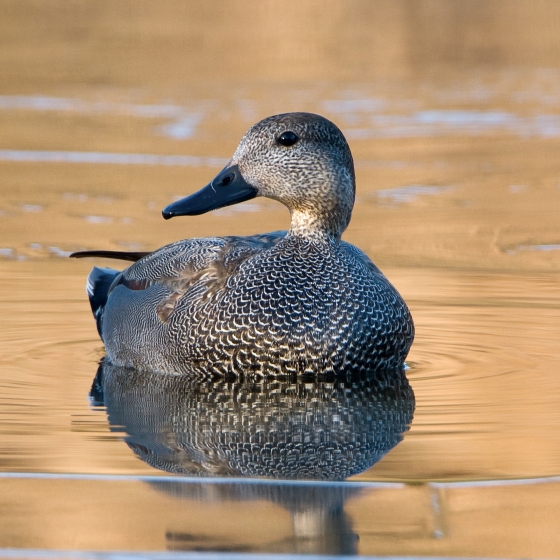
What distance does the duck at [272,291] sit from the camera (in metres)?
6.77

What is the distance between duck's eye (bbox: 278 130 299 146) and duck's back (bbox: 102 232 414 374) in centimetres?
52

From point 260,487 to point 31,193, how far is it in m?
8.37

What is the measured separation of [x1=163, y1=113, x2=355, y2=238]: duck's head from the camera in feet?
23.7

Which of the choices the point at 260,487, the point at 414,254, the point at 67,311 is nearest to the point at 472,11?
the point at 414,254

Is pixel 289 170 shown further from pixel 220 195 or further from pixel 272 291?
pixel 272 291

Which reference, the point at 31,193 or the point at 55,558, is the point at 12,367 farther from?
the point at 31,193

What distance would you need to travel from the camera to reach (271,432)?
231 inches

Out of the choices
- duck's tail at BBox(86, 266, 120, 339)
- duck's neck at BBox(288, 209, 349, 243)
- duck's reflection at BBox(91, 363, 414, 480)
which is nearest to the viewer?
duck's reflection at BBox(91, 363, 414, 480)

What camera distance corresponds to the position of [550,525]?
441 centimetres

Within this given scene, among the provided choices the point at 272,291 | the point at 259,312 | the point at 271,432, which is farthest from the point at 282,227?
the point at 271,432

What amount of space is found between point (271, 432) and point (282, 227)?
212 inches

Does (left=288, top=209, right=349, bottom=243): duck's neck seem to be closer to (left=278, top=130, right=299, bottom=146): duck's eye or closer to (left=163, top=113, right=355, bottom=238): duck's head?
(left=163, top=113, right=355, bottom=238): duck's head

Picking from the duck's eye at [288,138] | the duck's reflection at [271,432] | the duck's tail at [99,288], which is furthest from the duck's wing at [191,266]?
the duck's eye at [288,138]

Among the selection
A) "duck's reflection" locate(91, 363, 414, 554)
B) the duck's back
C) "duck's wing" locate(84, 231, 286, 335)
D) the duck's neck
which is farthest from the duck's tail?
the duck's neck
